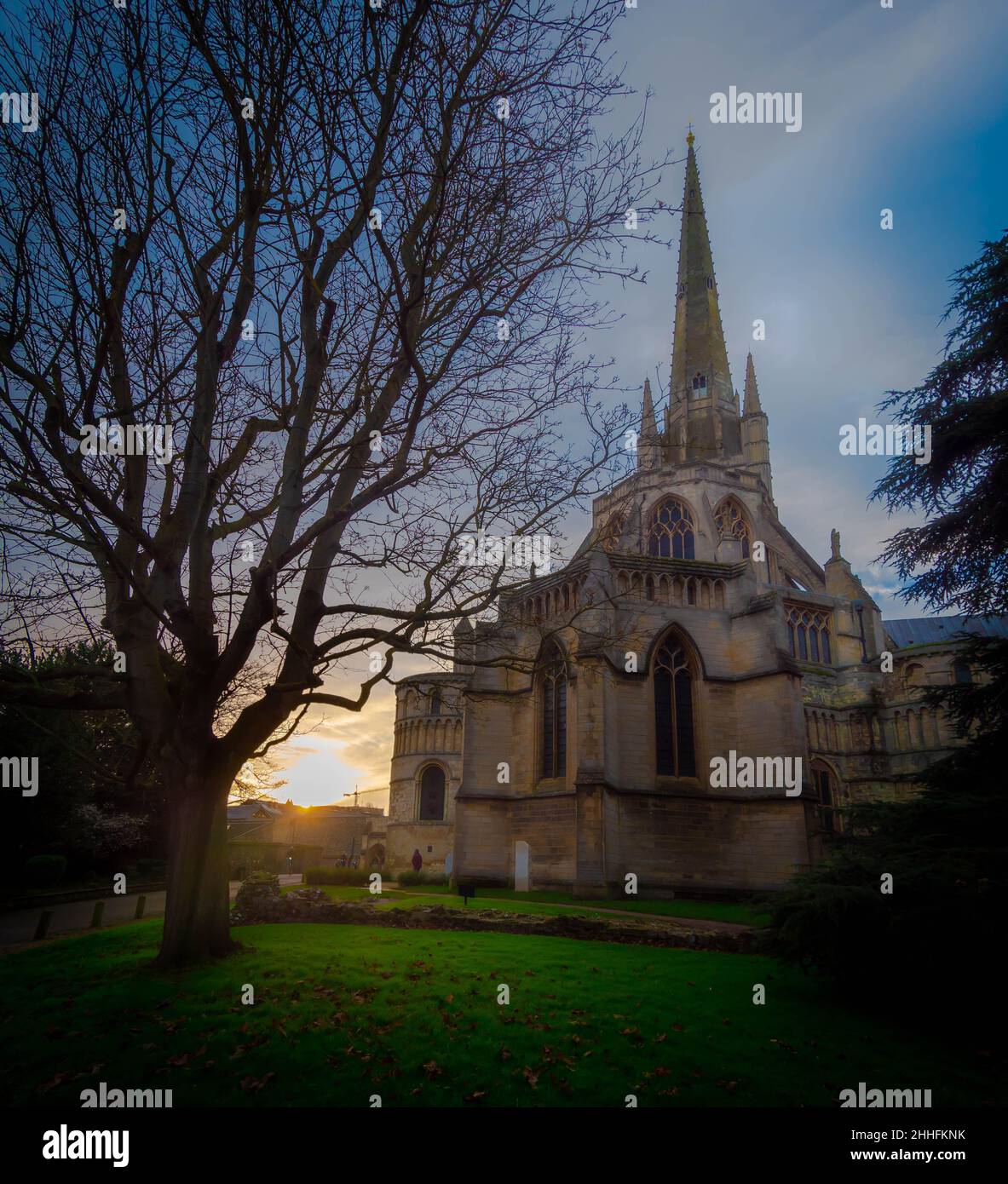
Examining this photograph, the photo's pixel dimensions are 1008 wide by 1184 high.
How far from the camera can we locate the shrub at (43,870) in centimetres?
2258

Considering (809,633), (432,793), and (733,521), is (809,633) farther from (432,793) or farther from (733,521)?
(432,793)

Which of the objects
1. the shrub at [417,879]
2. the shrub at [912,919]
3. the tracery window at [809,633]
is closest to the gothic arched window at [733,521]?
the tracery window at [809,633]

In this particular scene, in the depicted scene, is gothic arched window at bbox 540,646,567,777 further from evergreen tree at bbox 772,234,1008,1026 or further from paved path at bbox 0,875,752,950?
evergreen tree at bbox 772,234,1008,1026

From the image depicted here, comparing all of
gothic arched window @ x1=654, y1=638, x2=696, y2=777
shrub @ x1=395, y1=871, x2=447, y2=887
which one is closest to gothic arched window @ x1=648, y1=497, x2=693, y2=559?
gothic arched window @ x1=654, y1=638, x2=696, y2=777

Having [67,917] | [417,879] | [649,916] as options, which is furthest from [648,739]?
[67,917]

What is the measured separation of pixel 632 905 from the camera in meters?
18.6

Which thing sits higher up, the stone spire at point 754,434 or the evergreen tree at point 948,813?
the stone spire at point 754,434

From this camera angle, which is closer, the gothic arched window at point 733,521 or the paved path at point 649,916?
the paved path at point 649,916

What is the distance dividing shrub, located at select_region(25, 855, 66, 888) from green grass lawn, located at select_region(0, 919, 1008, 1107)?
52.1ft

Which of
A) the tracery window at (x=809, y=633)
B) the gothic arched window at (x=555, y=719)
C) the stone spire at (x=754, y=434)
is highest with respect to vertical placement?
the stone spire at (x=754, y=434)

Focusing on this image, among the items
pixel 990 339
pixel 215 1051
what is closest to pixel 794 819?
pixel 990 339

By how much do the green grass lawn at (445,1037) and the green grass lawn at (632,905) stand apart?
7169mm

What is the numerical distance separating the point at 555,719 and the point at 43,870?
18481 mm

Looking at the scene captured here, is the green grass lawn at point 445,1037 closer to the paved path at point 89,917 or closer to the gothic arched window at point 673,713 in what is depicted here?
the paved path at point 89,917
